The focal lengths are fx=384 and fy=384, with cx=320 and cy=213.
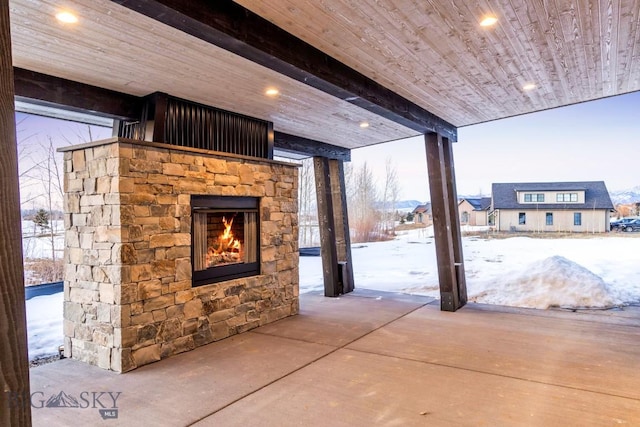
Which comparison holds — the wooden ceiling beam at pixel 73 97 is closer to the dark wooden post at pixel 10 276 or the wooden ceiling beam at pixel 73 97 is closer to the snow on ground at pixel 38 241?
the dark wooden post at pixel 10 276

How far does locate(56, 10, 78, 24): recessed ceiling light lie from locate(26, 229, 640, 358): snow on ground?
3230mm

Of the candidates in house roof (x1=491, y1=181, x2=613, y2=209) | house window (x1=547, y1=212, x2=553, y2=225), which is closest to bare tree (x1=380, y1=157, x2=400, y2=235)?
house roof (x1=491, y1=181, x2=613, y2=209)

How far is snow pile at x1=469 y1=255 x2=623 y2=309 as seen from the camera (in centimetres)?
584

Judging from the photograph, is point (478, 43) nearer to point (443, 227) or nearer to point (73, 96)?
point (443, 227)

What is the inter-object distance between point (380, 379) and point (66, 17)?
346 centimetres

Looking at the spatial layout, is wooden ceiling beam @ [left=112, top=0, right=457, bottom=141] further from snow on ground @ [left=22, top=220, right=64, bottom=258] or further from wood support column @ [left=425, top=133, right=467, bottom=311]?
snow on ground @ [left=22, top=220, right=64, bottom=258]

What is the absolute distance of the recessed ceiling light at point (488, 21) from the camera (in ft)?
8.91

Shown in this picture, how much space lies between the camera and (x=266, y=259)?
496cm

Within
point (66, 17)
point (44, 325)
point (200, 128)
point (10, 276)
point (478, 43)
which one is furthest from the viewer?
point (44, 325)

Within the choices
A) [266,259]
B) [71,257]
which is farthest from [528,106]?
[71,257]

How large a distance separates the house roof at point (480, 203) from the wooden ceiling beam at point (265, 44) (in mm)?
10704

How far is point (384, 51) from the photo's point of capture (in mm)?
3215

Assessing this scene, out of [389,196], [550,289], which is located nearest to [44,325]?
[550,289]

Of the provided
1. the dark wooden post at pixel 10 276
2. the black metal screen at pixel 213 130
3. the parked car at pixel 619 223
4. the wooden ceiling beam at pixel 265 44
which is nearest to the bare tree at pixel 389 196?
the parked car at pixel 619 223
